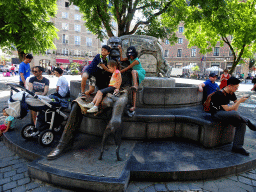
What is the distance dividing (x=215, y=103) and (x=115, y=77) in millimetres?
2104

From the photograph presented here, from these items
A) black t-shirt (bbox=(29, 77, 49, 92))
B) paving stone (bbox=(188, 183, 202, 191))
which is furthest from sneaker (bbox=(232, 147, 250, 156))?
black t-shirt (bbox=(29, 77, 49, 92))

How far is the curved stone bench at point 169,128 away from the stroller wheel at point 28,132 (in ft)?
3.56

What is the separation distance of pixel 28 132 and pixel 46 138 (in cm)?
62

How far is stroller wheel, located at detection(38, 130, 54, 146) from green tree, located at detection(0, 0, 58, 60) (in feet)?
29.1

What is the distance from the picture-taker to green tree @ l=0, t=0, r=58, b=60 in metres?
9.86

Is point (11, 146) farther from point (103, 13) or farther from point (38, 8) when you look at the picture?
point (38, 8)

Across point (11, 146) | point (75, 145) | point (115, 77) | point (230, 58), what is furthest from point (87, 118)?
point (230, 58)

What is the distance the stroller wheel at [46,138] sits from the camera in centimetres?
340

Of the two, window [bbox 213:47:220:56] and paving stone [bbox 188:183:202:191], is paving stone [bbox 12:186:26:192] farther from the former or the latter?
window [bbox 213:47:220:56]

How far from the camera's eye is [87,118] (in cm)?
397

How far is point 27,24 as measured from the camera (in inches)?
411

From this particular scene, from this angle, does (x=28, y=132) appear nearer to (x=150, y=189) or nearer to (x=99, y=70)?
(x=99, y=70)

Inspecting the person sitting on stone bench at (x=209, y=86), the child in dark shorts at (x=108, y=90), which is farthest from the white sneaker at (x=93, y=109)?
the person sitting on stone bench at (x=209, y=86)

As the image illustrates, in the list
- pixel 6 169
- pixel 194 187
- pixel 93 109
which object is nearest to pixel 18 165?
pixel 6 169
